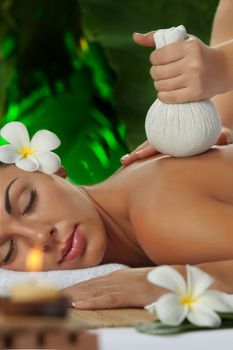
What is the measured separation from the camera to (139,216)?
2.02 metres

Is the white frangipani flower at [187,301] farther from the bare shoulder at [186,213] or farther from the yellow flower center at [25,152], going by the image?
the yellow flower center at [25,152]

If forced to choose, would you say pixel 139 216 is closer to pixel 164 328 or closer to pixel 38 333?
pixel 164 328

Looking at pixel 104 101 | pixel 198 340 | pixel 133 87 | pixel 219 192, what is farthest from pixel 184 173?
pixel 104 101

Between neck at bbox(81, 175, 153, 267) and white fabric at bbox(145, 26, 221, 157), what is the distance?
0.71ft

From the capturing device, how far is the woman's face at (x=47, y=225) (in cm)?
193

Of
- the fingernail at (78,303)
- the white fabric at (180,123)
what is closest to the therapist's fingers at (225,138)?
the white fabric at (180,123)

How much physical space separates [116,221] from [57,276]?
12.2 inches

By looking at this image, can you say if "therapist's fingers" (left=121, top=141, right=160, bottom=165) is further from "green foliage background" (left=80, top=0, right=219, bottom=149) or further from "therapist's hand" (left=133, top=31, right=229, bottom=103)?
"green foliage background" (left=80, top=0, right=219, bottom=149)

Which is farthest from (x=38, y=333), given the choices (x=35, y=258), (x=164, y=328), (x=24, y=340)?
(x=35, y=258)

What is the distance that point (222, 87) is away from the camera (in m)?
1.97

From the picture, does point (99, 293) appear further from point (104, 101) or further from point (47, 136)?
point (104, 101)

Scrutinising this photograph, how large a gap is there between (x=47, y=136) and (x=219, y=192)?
1.50 ft

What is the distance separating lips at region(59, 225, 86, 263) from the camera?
1.96m

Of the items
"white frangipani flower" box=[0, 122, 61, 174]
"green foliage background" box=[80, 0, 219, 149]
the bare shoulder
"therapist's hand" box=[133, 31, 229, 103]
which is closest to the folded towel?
the bare shoulder
